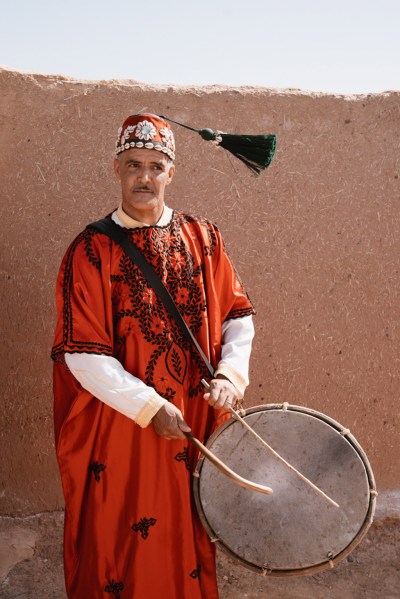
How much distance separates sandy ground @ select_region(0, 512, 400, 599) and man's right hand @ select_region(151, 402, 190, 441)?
47.3 inches

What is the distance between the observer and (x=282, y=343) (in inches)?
145

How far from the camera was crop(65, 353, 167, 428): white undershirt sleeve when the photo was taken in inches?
96.5

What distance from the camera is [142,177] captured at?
8.54 feet

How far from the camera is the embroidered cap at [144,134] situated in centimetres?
260

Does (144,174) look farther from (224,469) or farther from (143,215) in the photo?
(224,469)

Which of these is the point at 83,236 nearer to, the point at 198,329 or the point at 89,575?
the point at 198,329

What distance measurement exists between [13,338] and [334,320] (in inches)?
58.9

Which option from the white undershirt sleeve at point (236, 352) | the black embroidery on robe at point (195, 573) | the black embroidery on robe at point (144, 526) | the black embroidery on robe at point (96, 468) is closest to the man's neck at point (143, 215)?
the white undershirt sleeve at point (236, 352)

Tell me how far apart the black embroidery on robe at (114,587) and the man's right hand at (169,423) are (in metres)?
0.55

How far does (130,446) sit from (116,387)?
0.85ft

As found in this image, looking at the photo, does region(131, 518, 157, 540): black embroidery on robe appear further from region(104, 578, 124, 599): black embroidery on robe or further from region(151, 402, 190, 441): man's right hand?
region(151, 402, 190, 441): man's right hand

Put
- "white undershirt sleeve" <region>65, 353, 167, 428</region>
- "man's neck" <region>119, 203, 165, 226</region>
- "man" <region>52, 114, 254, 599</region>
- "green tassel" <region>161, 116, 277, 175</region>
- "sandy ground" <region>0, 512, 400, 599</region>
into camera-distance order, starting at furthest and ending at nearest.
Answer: "sandy ground" <region>0, 512, 400, 599</region> < "green tassel" <region>161, 116, 277, 175</region> < "man's neck" <region>119, 203, 165, 226</region> < "man" <region>52, 114, 254, 599</region> < "white undershirt sleeve" <region>65, 353, 167, 428</region>

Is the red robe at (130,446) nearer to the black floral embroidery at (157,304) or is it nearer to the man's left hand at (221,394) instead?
the black floral embroidery at (157,304)

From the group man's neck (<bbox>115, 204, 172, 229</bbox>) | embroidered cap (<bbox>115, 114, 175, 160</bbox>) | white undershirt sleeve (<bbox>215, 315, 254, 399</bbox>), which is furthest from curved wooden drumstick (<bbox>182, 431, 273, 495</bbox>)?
embroidered cap (<bbox>115, 114, 175, 160</bbox>)
